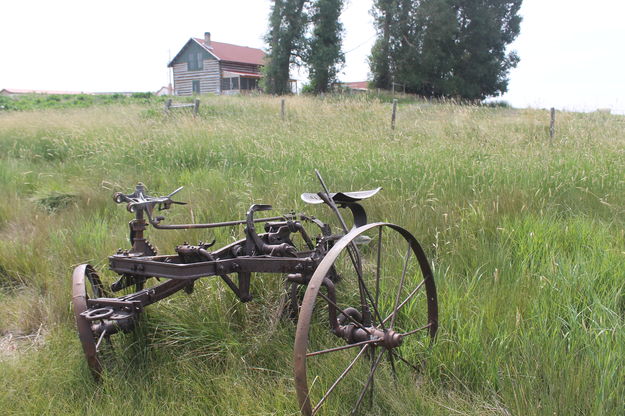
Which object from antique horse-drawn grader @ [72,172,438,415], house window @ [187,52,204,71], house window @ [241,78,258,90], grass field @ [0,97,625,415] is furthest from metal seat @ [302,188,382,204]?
house window @ [187,52,204,71]

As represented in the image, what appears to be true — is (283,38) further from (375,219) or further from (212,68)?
(375,219)

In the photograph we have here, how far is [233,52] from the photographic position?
40.7 meters

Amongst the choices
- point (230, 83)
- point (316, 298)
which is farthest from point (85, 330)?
point (230, 83)

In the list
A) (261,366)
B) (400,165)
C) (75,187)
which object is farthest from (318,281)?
(75,187)

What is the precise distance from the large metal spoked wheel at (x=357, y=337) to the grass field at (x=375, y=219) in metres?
0.10

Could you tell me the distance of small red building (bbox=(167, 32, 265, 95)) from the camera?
38062 mm

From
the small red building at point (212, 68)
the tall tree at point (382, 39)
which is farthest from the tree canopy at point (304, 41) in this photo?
the small red building at point (212, 68)

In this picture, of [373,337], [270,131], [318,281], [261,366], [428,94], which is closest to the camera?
[318,281]

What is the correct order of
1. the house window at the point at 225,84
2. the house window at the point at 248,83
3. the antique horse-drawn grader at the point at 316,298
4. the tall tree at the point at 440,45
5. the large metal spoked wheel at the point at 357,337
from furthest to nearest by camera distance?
the house window at the point at 248,83, the house window at the point at 225,84, the tall tree at the point at 440,45, the antique horse-drawn grader at the point at 316,298, the large metal spoked wheel at the point at 357,337

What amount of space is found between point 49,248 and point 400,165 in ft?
10.7

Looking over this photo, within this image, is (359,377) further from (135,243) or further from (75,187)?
(75,187)

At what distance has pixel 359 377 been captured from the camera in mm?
2062

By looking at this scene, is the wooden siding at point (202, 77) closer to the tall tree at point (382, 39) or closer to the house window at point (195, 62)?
the house window at point (195, 62)

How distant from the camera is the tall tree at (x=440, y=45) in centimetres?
3017
